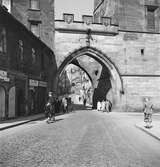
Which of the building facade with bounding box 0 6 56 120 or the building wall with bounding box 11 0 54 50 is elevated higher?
the building wall with bounding box 11 0 54 50

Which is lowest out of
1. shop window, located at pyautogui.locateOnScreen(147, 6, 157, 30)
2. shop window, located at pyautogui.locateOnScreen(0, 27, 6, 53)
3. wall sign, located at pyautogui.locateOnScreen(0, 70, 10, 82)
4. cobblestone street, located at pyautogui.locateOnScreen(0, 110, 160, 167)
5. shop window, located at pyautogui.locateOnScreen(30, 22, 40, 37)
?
cobblestone street, located at pyautogui.locateOnScreen(0, 110, 160, 167)

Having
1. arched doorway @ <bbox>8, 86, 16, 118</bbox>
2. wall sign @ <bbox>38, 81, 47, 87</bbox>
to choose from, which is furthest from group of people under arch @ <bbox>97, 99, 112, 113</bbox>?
arched doorway @ <bbox>8, 86, 16, 118</bbox>

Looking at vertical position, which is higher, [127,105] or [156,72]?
[156,72]

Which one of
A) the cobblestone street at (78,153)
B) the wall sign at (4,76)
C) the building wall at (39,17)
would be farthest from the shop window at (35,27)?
the cobblestone street at (78,153)

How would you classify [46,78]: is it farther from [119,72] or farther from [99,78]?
[99,78]

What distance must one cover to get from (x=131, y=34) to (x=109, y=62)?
155 inches

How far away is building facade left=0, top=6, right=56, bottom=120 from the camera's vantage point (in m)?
17.5

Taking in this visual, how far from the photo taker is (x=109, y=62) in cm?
2902

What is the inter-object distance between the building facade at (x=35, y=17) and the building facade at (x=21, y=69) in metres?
1.72

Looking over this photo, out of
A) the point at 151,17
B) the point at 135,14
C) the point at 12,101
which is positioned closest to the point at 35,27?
the point at 135,14

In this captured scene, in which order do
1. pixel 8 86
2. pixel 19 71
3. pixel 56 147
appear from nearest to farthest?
pixel 56 147, pixel 8 86, pixel 19 71

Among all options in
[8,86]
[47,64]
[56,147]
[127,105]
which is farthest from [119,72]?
[56,147]

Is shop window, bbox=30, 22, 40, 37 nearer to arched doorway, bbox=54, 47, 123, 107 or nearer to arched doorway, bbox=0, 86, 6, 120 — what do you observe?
arched doorway, bbox=54, 47, 123, 107

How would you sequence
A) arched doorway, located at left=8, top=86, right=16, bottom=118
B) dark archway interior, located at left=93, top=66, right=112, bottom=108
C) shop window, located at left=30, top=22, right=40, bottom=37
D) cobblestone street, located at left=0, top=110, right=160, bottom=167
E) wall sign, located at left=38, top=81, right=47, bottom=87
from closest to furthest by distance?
cobblestone street, located at left=0, top=110, right=160, bottom=167, arched doorway, located at left=8, top=86, right=16, bottom=118, wall sign, located at left=38, top=81, right=47, bottom=87, shop window, located at left=30, top=22, right=40, bottom=37, dark archway interior, located at left=93, top=66, right=112, bottom=108
